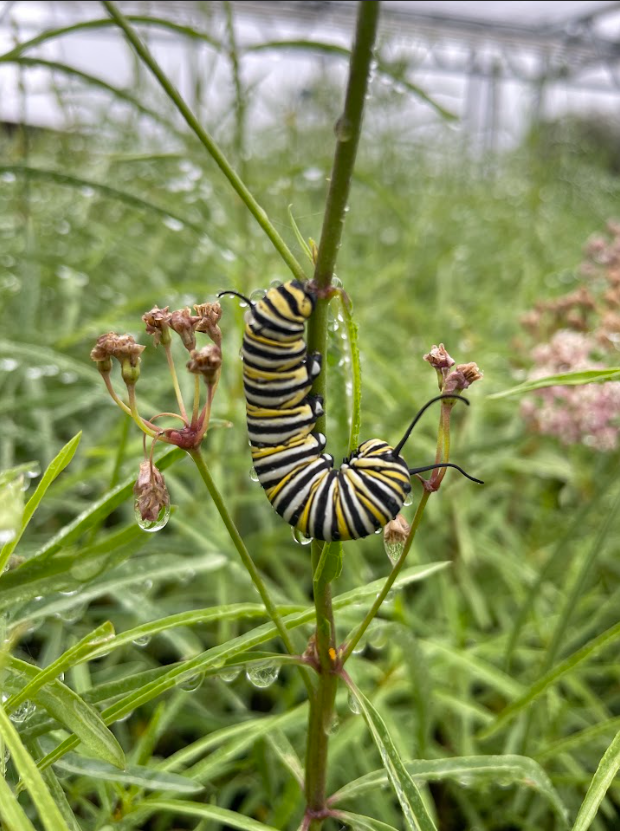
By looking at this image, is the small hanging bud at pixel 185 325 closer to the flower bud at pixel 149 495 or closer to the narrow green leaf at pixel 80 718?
the flower bud at pixel 149 495

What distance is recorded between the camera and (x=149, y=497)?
71 centimetres

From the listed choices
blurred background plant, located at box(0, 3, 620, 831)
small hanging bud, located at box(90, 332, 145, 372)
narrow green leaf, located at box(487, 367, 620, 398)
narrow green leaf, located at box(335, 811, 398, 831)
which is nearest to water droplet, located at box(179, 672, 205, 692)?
blurred background plant, located at box(0, 3, 620, 831)

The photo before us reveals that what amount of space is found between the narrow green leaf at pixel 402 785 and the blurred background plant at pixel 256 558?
0.14m

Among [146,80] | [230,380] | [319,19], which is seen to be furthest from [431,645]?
[319,19]

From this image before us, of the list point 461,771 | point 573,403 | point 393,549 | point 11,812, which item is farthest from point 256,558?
point 11,812

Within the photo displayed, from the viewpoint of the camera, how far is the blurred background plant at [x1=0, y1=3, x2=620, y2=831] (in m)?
0.82

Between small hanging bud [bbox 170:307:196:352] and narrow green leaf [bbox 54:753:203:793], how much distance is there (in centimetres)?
48

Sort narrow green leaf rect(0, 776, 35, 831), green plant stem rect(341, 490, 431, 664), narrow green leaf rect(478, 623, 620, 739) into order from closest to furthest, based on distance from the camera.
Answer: narrow green leaf rect(0, 776, 35, 831), green plant stem rect(341, 490, 431, 664), narrow green leaf rect(478, 623, 620, 739)

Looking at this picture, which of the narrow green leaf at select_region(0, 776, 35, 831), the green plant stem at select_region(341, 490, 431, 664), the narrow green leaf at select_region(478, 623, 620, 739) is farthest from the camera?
the narrow green leaf at select_region(478, 623, 620, 739)

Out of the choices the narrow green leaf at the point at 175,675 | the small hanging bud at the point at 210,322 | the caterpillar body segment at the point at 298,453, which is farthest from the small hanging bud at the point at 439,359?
the narrow green leaf at the point at 175,675

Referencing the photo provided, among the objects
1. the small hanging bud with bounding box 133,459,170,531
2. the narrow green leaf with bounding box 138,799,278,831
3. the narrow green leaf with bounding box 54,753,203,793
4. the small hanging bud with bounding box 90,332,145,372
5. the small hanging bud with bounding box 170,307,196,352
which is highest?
the small hanging bud with bounding box 170,307,196,352

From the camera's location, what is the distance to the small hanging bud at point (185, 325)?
2.34 ft

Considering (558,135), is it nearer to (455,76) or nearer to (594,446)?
(594,446)

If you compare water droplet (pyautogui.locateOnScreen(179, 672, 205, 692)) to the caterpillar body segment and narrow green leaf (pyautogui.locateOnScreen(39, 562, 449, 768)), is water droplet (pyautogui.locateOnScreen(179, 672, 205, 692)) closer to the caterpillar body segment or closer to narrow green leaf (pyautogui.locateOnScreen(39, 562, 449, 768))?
narrow green leaf (pyautogui.locateOnScreen(39, 562, 449, 768))
